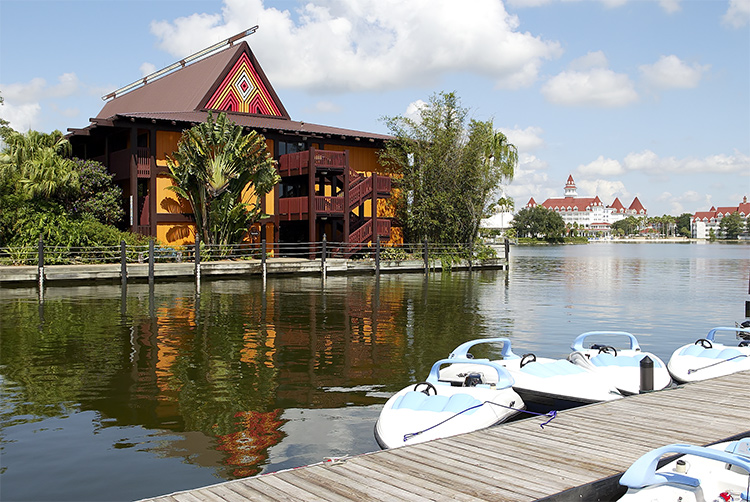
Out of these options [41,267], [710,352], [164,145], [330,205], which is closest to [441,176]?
[330,205]

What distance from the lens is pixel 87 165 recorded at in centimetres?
3522

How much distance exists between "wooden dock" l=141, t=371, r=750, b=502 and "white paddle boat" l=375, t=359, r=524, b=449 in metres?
0.59

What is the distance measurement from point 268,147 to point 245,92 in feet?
15.5

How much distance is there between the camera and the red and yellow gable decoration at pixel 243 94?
4131 cm

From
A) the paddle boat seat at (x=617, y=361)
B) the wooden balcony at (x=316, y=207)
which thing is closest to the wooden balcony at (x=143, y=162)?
the wooden balcony at (x=316, y=207)

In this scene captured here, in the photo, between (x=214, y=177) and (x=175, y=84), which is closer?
(x=214, y=177)

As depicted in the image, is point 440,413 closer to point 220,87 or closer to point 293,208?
point 293,208

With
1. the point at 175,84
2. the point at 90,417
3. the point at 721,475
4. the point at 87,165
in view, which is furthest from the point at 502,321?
the point at 175,84

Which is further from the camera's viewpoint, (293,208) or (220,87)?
(220,87)

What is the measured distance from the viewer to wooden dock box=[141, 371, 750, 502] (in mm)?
5570

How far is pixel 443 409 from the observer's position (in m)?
8.11

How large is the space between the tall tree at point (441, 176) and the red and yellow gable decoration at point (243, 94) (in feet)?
25.9

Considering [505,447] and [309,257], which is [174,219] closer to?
[309,257]

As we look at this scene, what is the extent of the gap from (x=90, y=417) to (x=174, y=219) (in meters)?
27.6
